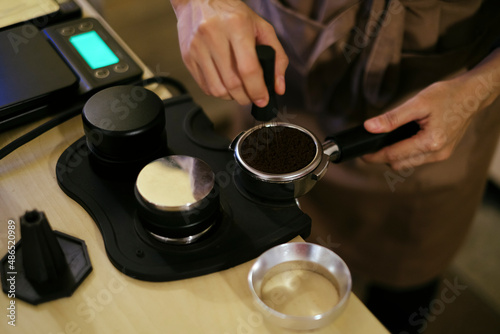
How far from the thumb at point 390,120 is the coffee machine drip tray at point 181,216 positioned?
0.18 metres

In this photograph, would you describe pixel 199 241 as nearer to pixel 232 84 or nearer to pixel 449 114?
pixel 232 84

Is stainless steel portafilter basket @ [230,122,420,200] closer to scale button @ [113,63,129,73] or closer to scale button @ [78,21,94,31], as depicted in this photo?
scale button @ [113,63,129,73]

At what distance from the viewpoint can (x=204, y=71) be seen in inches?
28.8

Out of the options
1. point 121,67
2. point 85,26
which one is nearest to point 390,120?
point 121,67

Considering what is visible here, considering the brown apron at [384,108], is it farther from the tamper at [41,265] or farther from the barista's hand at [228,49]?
the tamper at [41,265]

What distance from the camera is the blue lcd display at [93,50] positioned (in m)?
0.83

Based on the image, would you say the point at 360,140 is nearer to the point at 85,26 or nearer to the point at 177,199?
the point at 177,199

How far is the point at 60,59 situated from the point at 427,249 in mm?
863

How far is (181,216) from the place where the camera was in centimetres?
57

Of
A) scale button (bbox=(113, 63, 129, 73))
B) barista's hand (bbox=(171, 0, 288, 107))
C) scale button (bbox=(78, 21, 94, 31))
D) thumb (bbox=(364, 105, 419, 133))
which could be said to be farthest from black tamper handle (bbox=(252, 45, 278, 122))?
scale button (bbox=(78, 21, 94, 31))

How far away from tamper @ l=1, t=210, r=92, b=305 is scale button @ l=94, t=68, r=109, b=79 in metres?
0.31

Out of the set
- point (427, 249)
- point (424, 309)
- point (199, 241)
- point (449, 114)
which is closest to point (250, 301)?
point (199, 241)

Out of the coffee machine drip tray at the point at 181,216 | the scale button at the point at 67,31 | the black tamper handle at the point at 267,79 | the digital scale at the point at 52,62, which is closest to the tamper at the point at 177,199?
the coffee machine drip tray at the point at 181,216

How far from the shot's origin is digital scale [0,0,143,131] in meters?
0.75
